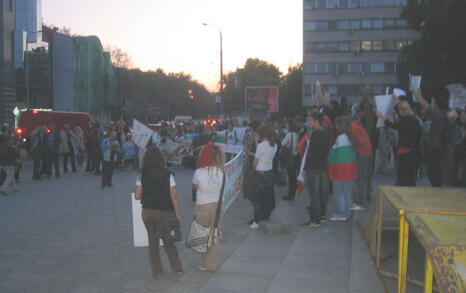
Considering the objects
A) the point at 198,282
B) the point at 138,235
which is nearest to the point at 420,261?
the point at 198,282

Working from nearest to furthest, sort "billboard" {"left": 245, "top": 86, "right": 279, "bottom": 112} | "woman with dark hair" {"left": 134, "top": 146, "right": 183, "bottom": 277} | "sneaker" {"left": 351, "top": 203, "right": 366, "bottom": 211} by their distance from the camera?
"woman with dark hair" {"left": 134, "top": 146, "right": 183, "bottom": 277}
"sneaker" {"left": 351, "top": 203, "right": 366, "bottom": 211}
"billboard" {"left": 245, "top": 86, "right": 279, "bottom": 112}

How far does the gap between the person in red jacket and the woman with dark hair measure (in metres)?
3.99

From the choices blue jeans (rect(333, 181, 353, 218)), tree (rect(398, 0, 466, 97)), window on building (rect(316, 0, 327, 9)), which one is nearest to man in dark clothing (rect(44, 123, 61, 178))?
blue jeans (rect(333, 181, 353, 218))

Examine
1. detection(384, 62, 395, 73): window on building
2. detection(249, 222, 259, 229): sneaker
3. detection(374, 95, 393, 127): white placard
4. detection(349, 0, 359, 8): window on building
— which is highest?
→ detection(349, 0, 359, 8): window on building

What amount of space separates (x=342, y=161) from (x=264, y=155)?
4.38 ft

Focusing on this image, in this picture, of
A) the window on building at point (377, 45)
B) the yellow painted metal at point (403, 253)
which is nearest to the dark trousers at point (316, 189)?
the yellow painted metal at point (403, 253)

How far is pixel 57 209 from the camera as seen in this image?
1087 cm

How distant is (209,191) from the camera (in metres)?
6.21

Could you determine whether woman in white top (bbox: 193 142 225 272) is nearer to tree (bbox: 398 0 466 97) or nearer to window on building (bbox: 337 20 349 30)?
tree (bbox: 398 0 466 97)

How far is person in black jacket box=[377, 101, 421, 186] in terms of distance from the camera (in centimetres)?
785

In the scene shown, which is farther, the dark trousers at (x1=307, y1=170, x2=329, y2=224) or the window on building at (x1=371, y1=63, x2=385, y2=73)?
the window on building at (x1=371, y1=63, x2=385, y2=73)

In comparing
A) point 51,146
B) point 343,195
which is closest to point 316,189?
point 343,195

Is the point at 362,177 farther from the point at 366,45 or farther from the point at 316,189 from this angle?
the point at 366,45

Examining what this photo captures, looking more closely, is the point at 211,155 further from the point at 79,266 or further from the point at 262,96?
the point at 262,96
